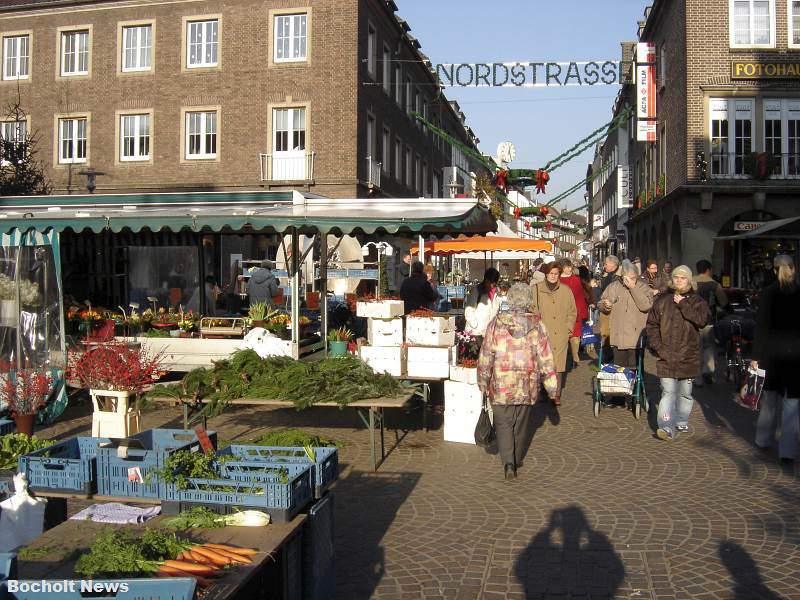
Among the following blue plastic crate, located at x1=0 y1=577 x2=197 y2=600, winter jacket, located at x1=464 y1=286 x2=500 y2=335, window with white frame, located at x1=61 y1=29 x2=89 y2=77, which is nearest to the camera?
blue plastic crate, located at x1=0 y1=577 x2=197 y2=600

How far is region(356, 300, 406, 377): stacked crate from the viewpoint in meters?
8.94

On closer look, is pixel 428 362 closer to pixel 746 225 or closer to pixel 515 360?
pixel 515 360

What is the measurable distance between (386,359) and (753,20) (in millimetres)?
20744

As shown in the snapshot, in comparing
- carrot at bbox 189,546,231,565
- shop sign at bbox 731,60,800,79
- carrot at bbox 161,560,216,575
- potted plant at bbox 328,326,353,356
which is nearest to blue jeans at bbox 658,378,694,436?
potted plant at bbox 328,326,353,356

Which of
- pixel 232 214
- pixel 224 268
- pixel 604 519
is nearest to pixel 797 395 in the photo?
pixel 604 519

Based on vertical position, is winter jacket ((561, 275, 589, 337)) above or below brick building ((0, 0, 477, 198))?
below

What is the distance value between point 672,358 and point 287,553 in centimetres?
602

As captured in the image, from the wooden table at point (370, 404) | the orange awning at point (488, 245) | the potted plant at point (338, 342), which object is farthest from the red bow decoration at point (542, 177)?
the wooden table at point (370, 404)

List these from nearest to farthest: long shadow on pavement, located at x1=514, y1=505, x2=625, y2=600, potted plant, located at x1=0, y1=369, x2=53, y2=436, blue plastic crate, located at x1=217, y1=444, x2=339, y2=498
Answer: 1. blue plastic crate, located at x1=217, y1=444, x2=339, y2=498
2. long shadow on pavement, located at x1=514, y1=505, x2=625, y2=600
3. potted plant, located at x1=0, y1=369, x2=53, y2=436

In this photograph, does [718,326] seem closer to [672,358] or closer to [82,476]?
[672,358]

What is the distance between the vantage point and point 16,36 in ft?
95.6

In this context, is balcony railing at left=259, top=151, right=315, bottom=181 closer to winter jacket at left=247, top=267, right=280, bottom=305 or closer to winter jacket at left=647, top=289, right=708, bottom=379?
winter jacket at left=247, top=267, right=280, bottom=305

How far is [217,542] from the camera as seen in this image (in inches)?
141

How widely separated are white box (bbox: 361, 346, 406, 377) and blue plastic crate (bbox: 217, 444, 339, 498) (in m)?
4.07
